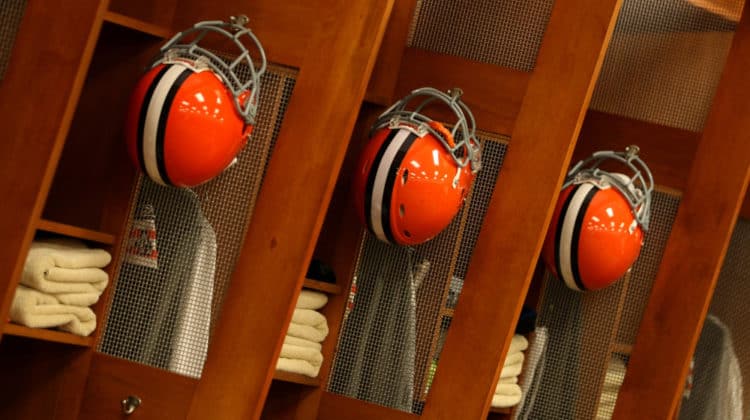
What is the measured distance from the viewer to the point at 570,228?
13.1ft

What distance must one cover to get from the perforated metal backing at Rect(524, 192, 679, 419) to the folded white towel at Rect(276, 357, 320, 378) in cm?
74

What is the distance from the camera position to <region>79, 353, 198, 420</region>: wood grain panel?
336 centimetres

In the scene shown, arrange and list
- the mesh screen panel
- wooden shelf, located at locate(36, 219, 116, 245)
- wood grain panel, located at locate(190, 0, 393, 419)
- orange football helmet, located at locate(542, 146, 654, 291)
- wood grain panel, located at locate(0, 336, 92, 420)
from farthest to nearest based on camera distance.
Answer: the mesh screen panel < orange football helmet, located at locate(542, 146, 654, 291) < wood grain panel, located at locate(0, 336, 92, 420) < wooden shelf, located at locate(36, 219, 116, 245) < wood grain panel, located at locate(190, 0, 393, 419)

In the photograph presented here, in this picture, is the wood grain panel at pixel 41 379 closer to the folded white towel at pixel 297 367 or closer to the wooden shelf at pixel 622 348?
the folded white towel at pixel 297 367

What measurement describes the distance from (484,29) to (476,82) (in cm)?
15

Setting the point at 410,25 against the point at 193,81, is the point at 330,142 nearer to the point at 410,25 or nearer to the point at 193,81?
the point at 193,81

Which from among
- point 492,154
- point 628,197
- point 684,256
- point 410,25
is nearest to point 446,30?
point 410,25

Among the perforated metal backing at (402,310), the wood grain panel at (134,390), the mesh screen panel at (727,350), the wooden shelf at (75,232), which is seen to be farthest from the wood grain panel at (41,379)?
the mesh screen panel at (727,350)

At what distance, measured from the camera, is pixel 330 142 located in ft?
10.5

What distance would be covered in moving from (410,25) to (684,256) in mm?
1059

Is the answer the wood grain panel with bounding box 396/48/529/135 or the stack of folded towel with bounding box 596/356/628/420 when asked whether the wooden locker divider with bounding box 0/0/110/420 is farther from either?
the stack of folded towel with bounding box 596/356/628/420

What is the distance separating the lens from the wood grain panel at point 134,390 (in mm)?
3357

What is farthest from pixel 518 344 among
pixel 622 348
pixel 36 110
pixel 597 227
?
pixel 36 110

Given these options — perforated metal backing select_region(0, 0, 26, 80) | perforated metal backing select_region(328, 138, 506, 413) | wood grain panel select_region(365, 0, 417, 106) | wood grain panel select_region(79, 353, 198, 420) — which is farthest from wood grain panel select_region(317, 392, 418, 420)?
perforated metal backing select_region(0, 0, 26, 80)
